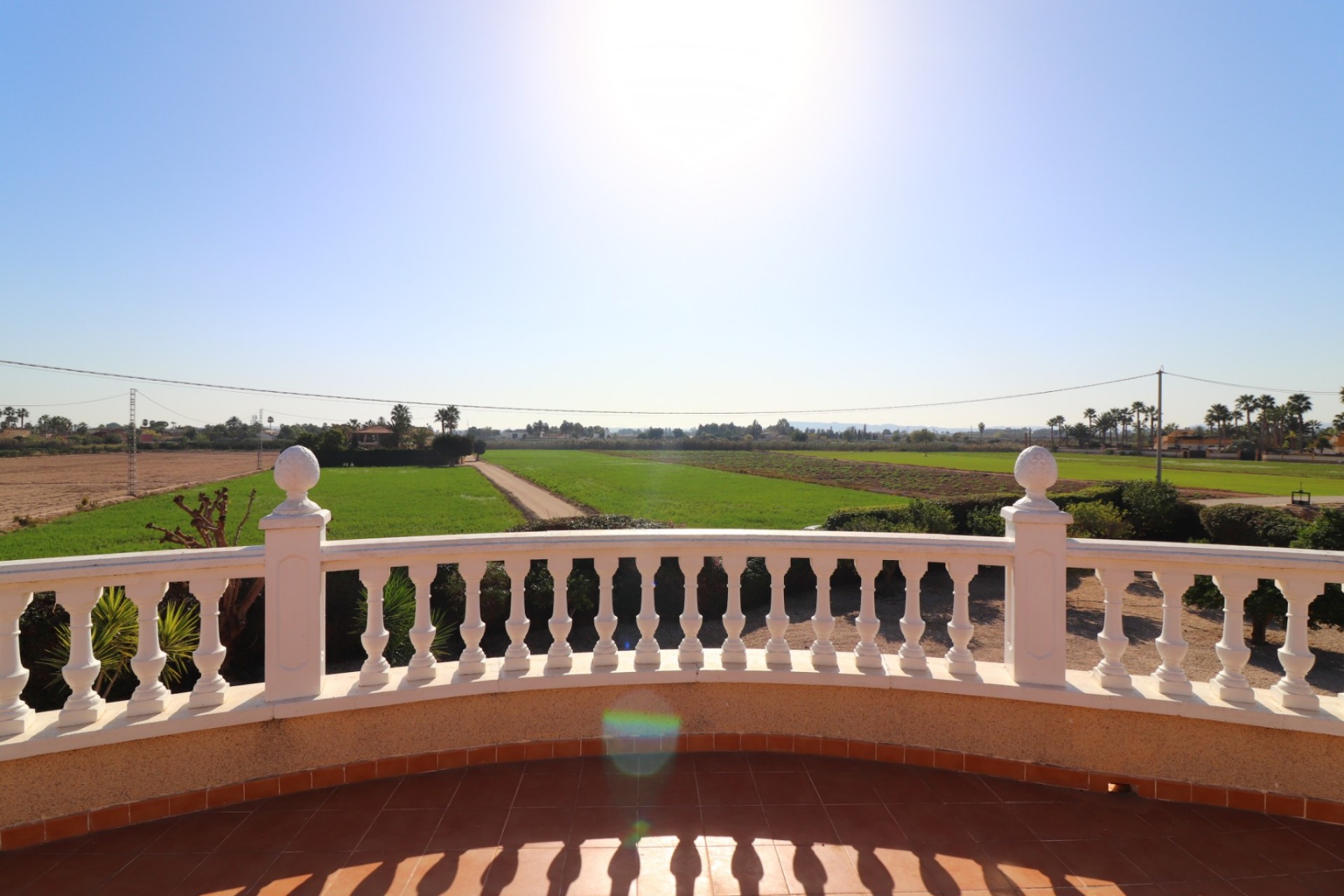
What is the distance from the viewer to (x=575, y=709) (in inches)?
112

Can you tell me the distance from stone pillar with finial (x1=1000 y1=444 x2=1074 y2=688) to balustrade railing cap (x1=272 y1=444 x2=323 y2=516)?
307cm

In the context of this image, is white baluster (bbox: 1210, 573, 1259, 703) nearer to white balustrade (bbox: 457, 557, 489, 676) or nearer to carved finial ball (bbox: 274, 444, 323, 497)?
white balustrade (bbox: 457, 557, 489, 676)

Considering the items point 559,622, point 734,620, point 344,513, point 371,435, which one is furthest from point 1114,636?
point 371,435

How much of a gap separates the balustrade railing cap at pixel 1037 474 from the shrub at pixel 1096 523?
12336mm

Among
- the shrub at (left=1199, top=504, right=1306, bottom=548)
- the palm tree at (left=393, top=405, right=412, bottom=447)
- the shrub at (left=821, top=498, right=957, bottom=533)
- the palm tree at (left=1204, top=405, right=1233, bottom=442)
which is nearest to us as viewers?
the shrub at (left=821, top=498, right=957, bottom=533)

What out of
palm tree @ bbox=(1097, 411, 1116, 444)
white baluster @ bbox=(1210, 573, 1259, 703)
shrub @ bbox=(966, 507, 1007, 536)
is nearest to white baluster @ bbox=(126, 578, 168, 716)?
white baluster @ bbox=(1210, 573, 1259, 703)

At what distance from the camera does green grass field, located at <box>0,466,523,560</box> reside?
1230 centimetres

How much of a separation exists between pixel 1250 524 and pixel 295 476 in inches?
706

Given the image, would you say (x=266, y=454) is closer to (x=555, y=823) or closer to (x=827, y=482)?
(x=555, y=823)

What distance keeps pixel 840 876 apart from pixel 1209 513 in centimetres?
1708

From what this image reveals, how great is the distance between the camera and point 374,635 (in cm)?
264

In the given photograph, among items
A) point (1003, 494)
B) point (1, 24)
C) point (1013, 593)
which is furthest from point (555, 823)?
point (1003, 494)

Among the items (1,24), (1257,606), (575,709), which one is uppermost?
(1,24)

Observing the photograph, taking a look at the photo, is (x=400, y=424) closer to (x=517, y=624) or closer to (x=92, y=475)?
(x=92, y=475)
